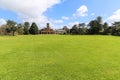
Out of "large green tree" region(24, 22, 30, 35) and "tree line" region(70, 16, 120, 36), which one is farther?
"large green tree" region(24, 22, 30, 35)

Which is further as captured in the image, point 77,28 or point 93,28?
point 77,28

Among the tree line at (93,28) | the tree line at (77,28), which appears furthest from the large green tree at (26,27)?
the tree line at (93,28)

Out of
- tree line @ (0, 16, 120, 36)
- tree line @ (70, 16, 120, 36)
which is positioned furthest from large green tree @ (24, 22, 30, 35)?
tree line @ (70, 16, 120, 36)

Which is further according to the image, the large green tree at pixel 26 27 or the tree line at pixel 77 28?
the large green tree at pixel 26 27

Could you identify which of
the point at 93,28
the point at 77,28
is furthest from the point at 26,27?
the point at 93,28

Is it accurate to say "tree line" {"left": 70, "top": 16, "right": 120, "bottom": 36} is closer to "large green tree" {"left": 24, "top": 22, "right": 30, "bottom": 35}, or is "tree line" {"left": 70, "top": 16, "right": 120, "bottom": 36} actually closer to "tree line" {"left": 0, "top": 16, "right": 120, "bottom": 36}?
"tree line" {"left": 0, "top": 16, "right": 120, "bottom": 36}

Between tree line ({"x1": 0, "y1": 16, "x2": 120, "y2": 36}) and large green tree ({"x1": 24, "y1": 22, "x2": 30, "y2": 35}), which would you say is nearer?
tree line ({"x1": 0, "y1": 16, "x2": 120, "y2": 36})

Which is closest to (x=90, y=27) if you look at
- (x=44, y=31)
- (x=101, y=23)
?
(x=101, y=23)

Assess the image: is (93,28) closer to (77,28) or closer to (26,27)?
(77,28)

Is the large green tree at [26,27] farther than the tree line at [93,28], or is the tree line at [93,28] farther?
the large green tree at [26,27]

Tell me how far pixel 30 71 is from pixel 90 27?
80330 millimetres

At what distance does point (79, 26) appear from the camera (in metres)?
94.6

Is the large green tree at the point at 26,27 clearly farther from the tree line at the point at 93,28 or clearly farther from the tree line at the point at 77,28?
the tree line at the point at 93,28

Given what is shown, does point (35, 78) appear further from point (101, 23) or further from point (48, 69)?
point (101, 23)
